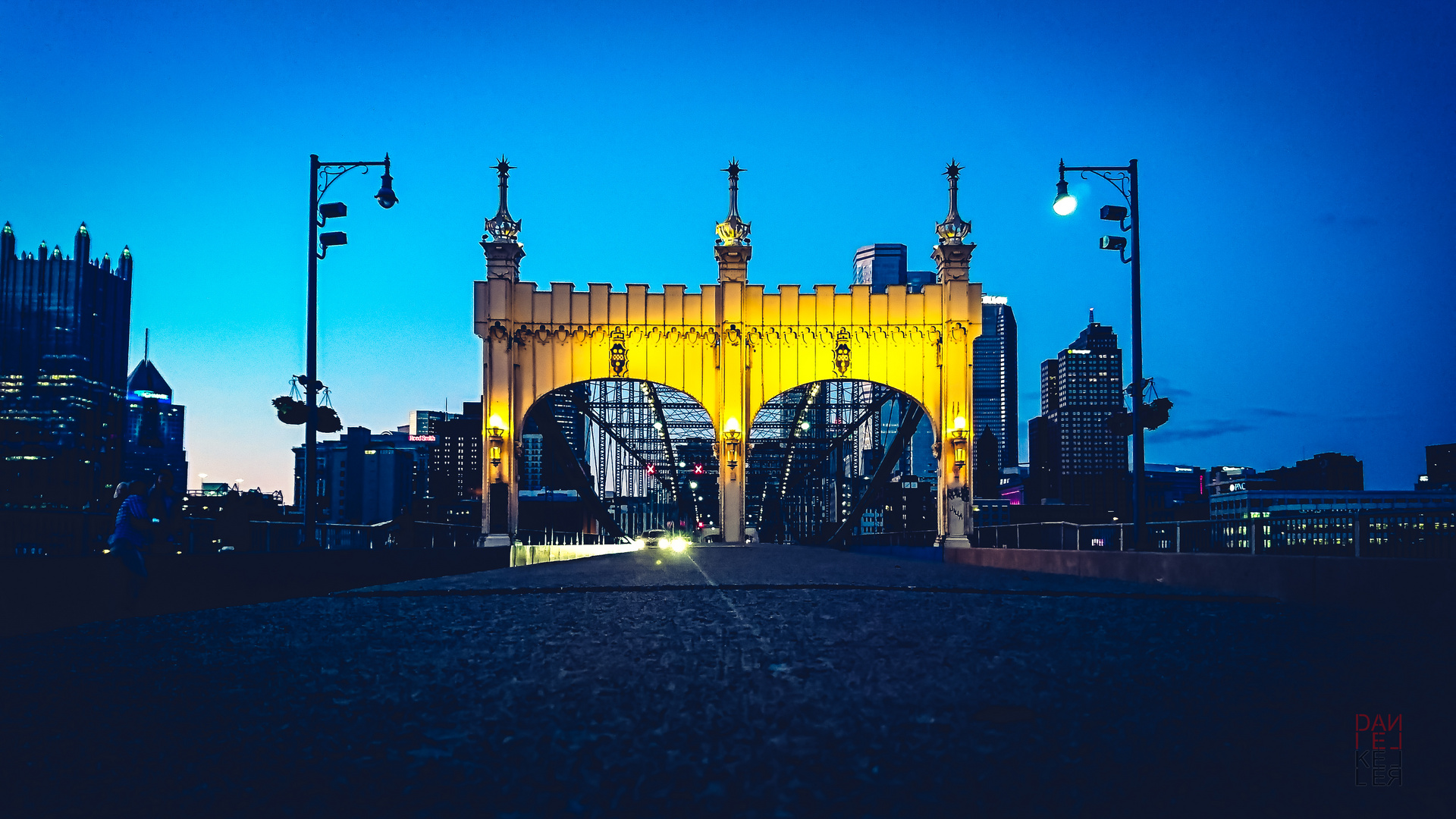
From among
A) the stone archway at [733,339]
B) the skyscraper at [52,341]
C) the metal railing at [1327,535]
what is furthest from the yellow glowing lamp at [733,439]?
the skyscraper at [52,341]

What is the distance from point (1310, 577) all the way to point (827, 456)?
74.7 metres

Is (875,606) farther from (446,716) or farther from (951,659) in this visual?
(446,716)

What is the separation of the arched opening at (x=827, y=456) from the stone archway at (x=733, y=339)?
4.56 feet

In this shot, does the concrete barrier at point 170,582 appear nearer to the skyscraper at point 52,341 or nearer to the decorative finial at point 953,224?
the decorative finial at point 953,224

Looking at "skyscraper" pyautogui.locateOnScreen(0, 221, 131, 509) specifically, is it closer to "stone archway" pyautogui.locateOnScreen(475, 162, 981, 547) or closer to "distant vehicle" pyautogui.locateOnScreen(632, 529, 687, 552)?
"distant vehicle" pyautogui.locateOnScreen(632, 529, 687, 552)

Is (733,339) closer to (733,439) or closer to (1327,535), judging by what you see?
(733,439)

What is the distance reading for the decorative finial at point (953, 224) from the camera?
1420 inches

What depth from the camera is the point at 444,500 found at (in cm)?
17638

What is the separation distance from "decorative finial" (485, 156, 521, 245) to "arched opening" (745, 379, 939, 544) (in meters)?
11.1

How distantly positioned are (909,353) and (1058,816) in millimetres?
34496

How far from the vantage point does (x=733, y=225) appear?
120ft

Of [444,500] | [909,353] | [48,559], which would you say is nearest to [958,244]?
→ [909,353]

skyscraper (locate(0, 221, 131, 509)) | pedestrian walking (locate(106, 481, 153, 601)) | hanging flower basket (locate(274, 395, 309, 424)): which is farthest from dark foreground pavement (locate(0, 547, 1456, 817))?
skyscraper (locate(0, 221, 131, 509))

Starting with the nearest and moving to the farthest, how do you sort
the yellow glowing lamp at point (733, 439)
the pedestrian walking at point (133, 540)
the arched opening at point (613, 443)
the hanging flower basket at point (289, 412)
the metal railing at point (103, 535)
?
1. the pedestrian walking at point (133, 540)
2. the metal railing at point (103, 535)
3. the hanging flower basket at point (289, 412)
4. the yellow glowing lamp at point (733, 439)
5. the arched opening at point (613, 443)
